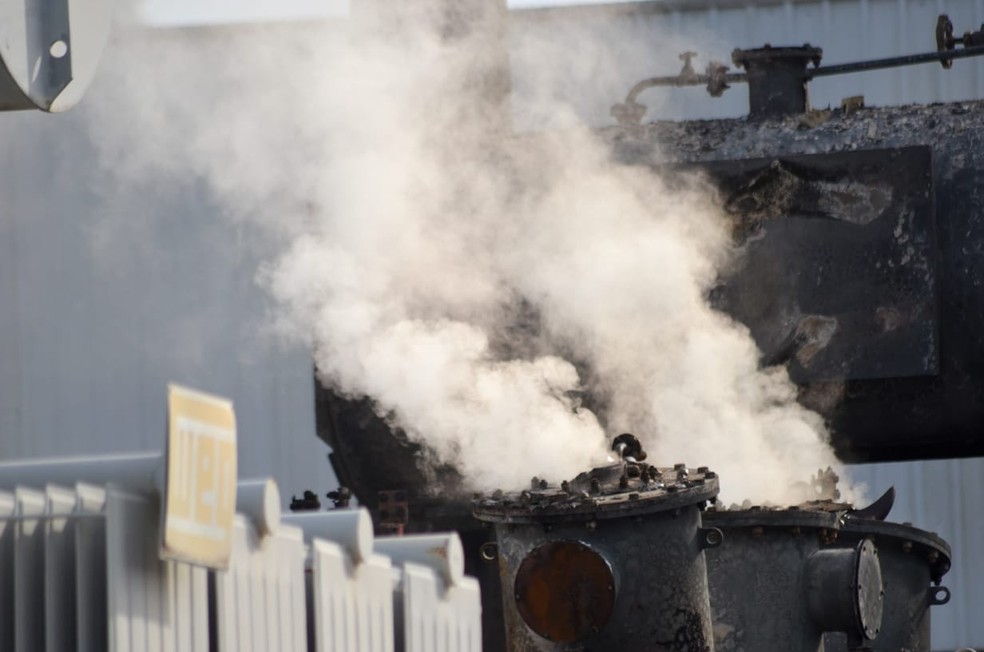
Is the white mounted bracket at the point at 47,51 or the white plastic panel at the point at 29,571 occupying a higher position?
the white mounted bracket at the point at 47,51

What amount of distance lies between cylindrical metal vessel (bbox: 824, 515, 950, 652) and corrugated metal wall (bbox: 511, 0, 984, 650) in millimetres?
9528

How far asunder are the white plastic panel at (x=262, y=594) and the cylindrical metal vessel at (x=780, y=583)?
267 cm

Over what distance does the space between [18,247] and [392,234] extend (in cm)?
1027

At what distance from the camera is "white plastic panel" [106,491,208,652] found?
4926mm

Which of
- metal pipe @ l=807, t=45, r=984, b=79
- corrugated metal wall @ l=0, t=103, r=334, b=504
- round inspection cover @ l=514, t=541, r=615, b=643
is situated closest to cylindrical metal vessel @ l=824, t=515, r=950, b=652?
round inspection cover @ l=514, t=541, r=615, b=643

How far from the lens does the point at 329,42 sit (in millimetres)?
12344

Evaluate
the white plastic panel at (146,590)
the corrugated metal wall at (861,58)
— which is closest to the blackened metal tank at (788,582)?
the white plastic panel at (146,590)

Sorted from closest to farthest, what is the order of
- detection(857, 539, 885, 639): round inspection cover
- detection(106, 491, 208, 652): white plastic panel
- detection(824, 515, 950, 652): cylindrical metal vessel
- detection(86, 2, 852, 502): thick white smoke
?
detection(106, 491, 208, 652): white plastic panel, detection(857, 539, 885, 639): round inspection cover, detection(824, 515, 950, 652): cylindrical metal vessel, detection(86, 2, 852, 502): thick white smoke

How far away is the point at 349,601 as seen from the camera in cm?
632

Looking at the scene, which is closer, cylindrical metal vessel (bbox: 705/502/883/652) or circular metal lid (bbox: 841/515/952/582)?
cylindrical metal vessel (bbox: 705/502/883/652)

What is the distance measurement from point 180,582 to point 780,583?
357 cm

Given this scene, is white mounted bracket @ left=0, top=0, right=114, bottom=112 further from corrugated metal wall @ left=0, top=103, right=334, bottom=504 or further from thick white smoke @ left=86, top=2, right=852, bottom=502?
corrugated metal wall @ left=0, top=103, right=334, bottom=504

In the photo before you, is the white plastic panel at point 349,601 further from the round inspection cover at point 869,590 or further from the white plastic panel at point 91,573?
the round inspection cover at point 869,590

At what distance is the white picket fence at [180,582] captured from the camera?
504 cm
